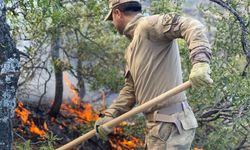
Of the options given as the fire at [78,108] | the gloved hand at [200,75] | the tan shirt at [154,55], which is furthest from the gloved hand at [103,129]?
the fire at [78,108]

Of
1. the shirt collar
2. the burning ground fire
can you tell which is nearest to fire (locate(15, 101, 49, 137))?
the burning ground fire

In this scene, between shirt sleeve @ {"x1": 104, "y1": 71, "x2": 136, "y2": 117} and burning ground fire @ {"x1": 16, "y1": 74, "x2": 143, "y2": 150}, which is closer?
shirt sleeve @ {"x1": 104, "y1": 71, "x2": 136, "y2": 117}

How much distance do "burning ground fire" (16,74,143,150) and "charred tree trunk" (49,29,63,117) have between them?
0.55ft

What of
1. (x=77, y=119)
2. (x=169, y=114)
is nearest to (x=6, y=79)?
(x=169, y=114)

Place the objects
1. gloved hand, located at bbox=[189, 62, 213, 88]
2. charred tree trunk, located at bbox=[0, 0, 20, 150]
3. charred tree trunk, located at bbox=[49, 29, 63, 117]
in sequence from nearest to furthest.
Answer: gloved hand, located at bbox=[189, 62, 213, 88] < charred tree trunk, located at bbox=[0, 0, 20, 150] < charred tree trunk, located at bbox=[49, 29, 63, 117]

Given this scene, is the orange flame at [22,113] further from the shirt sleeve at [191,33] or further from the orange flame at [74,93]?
the shirt sleeve at [191,33]

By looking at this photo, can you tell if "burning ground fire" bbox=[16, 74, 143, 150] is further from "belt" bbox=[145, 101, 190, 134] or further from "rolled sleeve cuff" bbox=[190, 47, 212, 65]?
"rolled sleeve cuff" bbox=[190, 47, 212, 65]

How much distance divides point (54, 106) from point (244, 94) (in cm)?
357

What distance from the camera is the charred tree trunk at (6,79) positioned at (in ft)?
14.7

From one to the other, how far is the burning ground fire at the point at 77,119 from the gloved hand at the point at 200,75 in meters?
3.33

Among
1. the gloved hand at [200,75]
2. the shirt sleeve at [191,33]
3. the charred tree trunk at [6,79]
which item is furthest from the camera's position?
the charred tree trunk at [6,79]

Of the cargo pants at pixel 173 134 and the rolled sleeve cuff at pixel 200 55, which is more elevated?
the rolled sleeve cuff at pixel 200 55

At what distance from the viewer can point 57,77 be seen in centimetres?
824

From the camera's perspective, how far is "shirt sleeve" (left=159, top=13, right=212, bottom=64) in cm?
407
